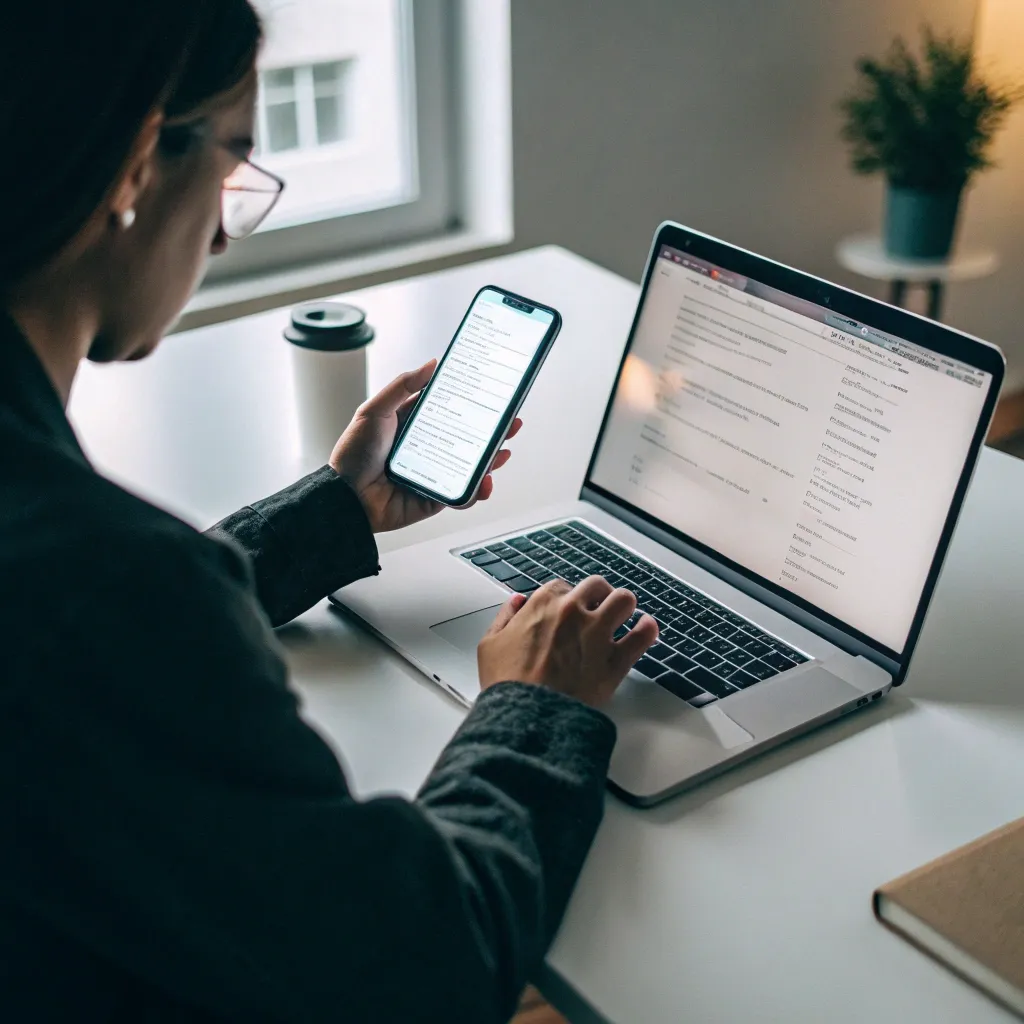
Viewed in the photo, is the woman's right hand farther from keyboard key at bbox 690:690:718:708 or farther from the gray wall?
the gray wall

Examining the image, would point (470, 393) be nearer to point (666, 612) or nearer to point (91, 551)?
point (666, 612)

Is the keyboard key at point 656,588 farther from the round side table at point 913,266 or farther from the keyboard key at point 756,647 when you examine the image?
the round side table at point 913,266

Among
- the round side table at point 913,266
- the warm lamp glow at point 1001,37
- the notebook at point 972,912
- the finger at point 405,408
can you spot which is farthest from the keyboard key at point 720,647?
the warm lamp glow at point 1001,37

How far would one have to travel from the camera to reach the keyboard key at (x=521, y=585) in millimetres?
979

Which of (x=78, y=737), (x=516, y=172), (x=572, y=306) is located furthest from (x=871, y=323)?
(x=516, y=172)

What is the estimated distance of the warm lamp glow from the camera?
2.90m

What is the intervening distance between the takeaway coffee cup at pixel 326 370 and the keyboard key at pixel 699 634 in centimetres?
45

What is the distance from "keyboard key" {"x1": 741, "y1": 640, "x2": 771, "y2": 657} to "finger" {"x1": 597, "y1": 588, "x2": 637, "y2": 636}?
12 centimetres

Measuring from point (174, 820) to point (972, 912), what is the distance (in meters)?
0.41

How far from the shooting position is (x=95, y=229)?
0.61 meters

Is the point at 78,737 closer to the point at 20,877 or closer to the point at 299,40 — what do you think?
the point at 20,877

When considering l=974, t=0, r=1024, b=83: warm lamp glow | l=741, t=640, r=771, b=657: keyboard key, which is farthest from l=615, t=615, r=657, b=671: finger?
l=974, t=0, r=1024, b=83: warm lamp glow

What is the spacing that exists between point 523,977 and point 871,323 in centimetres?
Result: 51

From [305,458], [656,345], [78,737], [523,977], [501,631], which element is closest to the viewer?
[78,737]
